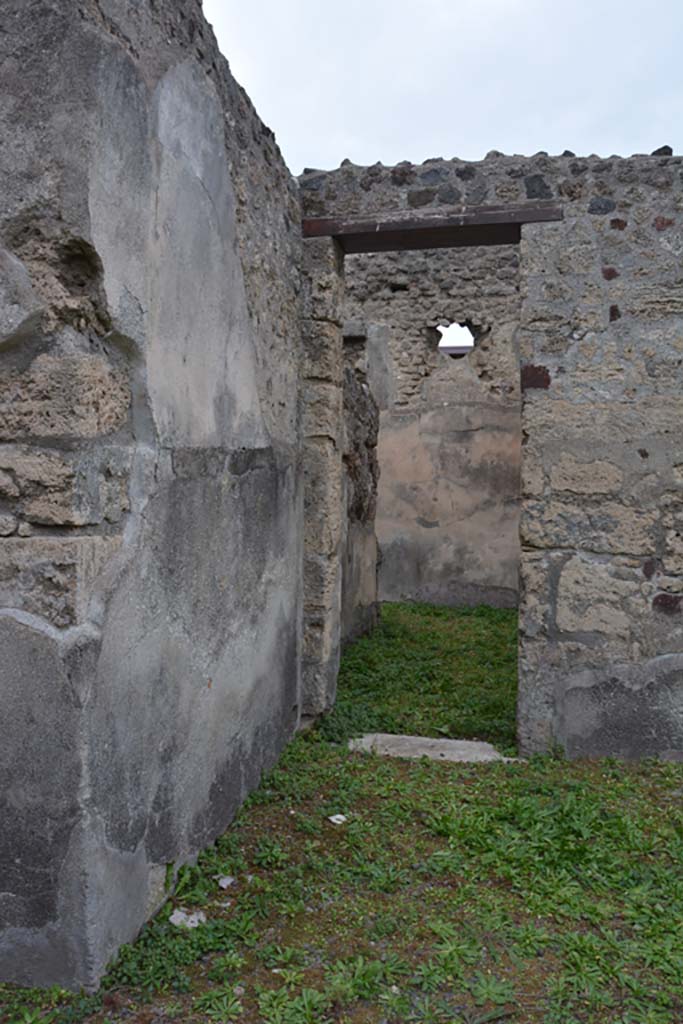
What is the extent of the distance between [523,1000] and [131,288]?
2.07 meters

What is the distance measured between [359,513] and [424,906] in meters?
4.07

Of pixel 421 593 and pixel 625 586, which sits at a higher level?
pixel 625 586

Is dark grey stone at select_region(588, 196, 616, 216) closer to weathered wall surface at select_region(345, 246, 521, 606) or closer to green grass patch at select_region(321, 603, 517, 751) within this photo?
green grass patch at select_region(321, 603, 517, 751)

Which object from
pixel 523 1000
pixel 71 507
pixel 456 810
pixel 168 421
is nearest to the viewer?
pixel 71 507

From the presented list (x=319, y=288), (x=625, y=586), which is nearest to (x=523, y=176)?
(x=319, y=288)

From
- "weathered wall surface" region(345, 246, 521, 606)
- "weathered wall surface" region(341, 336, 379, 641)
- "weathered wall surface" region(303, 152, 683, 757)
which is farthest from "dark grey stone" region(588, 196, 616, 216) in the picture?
"weathered wall surface" region(345, 246, 521, 606)

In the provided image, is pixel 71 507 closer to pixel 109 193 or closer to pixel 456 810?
pixel 109 193

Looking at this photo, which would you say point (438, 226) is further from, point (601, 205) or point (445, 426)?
point (445, 426)

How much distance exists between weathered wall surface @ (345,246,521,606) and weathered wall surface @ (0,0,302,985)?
5.72m

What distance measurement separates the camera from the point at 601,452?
386 centimetres

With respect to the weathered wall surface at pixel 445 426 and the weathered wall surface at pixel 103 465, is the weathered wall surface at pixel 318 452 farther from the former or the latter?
the weathered wall surface at pixel 445 426

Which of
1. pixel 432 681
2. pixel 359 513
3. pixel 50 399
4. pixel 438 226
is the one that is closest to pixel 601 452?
pixel 438 226

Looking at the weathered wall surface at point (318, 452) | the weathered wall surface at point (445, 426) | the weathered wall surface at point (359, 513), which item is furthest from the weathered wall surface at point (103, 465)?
Answer: the weathered wall surface at point (445, 426)

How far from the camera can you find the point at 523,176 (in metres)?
3.92
